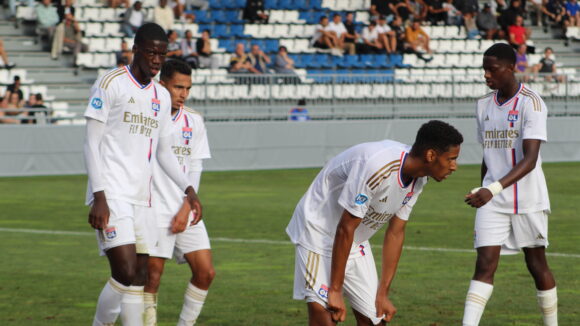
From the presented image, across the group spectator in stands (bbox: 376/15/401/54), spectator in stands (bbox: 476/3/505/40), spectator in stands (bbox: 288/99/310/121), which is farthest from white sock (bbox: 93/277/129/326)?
spectator in stands (bbox: 476/3/505/40)

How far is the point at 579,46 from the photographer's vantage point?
34531 millimetres

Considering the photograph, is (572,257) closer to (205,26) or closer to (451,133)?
(451,133)

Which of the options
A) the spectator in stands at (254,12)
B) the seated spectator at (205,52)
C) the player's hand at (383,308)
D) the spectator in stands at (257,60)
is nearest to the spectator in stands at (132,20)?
the seated spectator at (205,52)

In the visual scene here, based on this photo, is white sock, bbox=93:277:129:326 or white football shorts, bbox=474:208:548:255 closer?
white sock, bbox=93:277:129:326

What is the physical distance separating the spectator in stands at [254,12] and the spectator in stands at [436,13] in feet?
18.2

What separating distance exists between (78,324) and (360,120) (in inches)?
711

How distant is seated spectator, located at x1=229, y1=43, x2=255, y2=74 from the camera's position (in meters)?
27.3

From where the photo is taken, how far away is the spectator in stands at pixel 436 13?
33.4 m

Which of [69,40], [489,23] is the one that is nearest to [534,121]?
[69,40]

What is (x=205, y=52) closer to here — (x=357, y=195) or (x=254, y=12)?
(x=254, y=12)

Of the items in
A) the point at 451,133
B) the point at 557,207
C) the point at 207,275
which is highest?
the point at 451,133

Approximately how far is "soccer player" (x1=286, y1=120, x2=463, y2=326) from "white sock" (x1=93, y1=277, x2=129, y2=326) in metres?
1.09

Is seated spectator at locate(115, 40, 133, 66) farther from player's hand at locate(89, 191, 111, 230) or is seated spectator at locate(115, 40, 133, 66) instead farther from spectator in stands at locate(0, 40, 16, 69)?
player's hand at locate(89, 191, 111, 230)

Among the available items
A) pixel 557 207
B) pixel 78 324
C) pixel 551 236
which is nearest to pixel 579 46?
pixel 557 207
